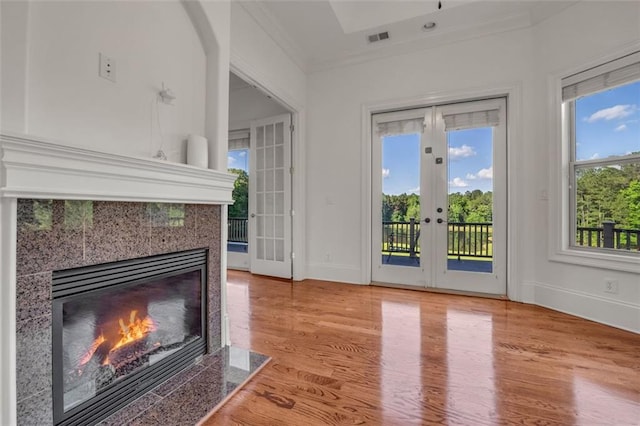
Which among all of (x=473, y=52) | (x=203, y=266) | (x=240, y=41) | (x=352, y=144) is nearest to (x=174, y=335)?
(x=203, y=266)

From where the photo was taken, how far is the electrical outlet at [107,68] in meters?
1.39

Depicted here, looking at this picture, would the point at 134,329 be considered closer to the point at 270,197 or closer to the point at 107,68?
the point at 107,68

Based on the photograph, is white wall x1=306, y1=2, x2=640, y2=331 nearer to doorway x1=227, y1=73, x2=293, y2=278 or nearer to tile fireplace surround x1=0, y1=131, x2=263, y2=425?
doorway x1=227, y1=73, x2=293, y2=278

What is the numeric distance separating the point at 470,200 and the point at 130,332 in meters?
3.52

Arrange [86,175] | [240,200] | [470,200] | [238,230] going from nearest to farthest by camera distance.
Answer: [86,175]
[470,200]
[238,230]
[240,200]

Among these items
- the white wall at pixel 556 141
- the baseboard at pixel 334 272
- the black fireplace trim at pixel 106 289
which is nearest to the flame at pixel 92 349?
→ the black fireplace trim at pixel 106 289

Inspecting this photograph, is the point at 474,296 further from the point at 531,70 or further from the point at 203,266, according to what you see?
the point at 203,266

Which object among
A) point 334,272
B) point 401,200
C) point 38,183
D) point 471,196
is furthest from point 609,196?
point 38,183

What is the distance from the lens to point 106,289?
1358mm

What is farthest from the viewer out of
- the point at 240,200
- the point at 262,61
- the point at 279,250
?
the point at 240,200

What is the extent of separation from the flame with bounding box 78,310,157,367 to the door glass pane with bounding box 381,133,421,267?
9.63ft

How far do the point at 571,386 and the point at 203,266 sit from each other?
90.2 inches

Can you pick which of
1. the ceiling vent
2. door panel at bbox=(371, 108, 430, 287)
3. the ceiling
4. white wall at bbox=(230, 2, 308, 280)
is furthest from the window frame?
white wall at bbox=(230, 2, 308, 280)

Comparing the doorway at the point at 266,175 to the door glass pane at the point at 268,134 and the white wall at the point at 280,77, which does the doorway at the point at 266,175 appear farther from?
the white wall at the point at 280,77
